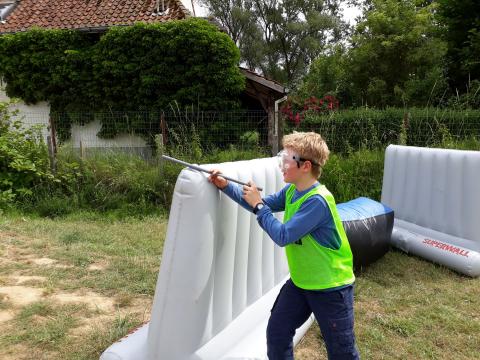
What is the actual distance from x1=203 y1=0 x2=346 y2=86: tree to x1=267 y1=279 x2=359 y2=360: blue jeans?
3302 centimetres

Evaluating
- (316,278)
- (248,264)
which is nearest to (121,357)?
(248,264)

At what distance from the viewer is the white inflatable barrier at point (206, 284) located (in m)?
2.10

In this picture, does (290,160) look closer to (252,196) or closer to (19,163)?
(252,196)

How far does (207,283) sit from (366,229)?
2.42 metres

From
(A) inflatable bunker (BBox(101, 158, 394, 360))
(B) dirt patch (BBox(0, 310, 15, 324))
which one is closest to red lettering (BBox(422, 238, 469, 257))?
(A) inflatable bunker (BBox(101, 158, 394, 360))

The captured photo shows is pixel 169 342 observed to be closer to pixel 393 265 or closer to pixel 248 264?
pixel 248 264

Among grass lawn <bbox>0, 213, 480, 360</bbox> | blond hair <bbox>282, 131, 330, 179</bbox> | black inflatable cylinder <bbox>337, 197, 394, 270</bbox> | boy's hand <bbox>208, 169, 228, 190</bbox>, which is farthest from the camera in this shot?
black inflatable cylinder <bbox>337, 197, 394, 270</bbox>

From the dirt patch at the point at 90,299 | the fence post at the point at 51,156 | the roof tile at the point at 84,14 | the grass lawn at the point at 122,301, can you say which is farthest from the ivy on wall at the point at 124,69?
the dirt patch at the point at 90,299

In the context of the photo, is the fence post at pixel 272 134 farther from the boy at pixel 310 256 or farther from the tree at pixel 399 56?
the tree at pixel 399 56

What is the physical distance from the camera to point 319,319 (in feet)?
6.48

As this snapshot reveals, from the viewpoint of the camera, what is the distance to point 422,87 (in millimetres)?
14516

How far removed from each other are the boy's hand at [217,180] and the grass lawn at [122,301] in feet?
4.61

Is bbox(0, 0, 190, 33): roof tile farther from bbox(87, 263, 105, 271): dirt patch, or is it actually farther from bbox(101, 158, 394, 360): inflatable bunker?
bbox(101, 158, 394, 360): inflatable bunker

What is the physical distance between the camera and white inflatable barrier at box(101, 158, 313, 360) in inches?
82.6
